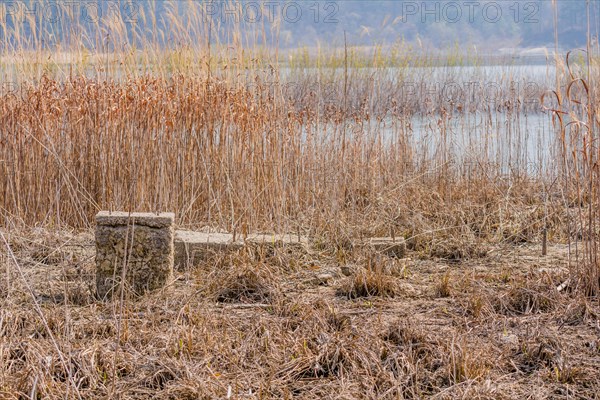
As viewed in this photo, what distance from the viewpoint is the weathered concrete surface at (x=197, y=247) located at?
156 inches

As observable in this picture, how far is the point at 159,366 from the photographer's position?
2557mm

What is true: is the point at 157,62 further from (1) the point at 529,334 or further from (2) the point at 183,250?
(1) the point at 529,334

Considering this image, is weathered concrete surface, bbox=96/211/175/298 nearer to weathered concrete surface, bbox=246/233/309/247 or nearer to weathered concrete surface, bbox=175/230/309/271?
weathered concrete surface, bbox=175/230/309/271

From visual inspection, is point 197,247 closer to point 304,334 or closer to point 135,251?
point 135,251

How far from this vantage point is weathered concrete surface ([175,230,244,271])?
396cm

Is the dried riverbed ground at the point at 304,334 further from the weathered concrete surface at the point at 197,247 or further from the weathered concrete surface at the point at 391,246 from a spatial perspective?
the weathered concrete surface at the point at 391,246

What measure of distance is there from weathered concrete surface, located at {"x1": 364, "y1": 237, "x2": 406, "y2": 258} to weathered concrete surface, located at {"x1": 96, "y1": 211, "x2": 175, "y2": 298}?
123cm

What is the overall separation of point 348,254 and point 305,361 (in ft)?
5.35

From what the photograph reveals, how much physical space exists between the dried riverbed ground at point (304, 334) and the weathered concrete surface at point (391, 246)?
29 cm

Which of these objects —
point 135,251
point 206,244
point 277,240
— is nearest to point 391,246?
point 277,240

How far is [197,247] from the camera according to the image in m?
3.96

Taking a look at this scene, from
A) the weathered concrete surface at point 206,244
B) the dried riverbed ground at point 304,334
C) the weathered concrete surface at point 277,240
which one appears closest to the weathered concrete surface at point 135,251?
the dried riverbed ground at point 304,334

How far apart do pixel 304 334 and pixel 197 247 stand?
1.24m

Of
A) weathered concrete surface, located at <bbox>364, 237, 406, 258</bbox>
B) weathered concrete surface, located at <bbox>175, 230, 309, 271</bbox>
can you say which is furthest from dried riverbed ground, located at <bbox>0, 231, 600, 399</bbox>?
weathered concrete surface, located at <bbox>364, 237, 406, 258</bbox>
